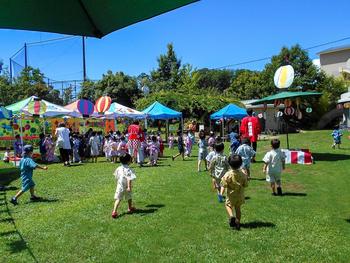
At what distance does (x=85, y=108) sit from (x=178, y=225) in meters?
15.1

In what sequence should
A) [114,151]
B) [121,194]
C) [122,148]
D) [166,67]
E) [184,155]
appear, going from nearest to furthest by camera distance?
[121,194]
[122,148]
[114,151]
[184,155]
[166,67]

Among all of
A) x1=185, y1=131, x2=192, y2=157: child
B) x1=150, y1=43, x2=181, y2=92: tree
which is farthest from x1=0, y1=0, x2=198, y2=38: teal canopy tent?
x1=150, y1=43, x2=181, y2=92: tree

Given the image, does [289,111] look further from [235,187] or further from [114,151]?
[235,187]

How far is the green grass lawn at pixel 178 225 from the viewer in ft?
19.9

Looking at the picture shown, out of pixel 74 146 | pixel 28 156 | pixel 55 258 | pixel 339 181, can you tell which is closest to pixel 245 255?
pixel 55 258

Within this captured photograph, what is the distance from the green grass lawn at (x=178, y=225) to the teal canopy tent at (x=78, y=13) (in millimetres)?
3986

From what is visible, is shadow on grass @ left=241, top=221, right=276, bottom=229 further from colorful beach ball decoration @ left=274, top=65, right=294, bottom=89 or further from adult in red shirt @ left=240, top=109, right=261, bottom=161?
colorful beach ball decoration @ left=274, top=65, right=294, bottom=89

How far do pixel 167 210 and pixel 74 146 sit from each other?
11533 millimetres

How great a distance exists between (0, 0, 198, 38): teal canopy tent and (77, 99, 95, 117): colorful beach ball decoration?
18986 millimetres

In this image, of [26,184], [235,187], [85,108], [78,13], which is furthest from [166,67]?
[78,13]

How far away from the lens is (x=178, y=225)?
7426 millimetres

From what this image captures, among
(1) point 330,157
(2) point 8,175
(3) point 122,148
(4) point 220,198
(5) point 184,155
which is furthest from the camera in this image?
(5) point 184,155

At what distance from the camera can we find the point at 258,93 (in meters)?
52.5

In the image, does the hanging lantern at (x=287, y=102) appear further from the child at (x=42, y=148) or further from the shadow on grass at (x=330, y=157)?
the child at (x=42, y=148)
